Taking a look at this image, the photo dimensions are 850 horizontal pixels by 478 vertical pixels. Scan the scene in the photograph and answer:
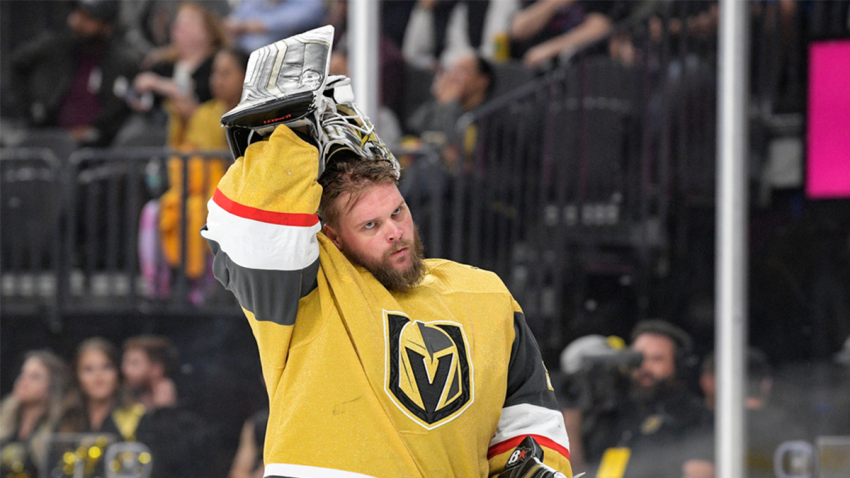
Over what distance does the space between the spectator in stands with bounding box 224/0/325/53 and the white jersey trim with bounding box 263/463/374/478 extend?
2.23 metres

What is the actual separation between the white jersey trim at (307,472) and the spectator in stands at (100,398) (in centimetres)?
223

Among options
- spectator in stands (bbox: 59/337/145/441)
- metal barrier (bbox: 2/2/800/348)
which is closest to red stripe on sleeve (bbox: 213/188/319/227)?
metal barrier (bbox: 2/2/800/348)

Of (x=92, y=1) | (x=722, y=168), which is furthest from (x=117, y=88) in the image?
(x=722, y=168)

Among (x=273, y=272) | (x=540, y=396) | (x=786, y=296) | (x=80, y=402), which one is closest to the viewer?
(x=273, y=272)

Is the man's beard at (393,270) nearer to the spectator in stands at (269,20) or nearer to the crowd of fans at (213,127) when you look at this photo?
the crowd of fans at (213,127)

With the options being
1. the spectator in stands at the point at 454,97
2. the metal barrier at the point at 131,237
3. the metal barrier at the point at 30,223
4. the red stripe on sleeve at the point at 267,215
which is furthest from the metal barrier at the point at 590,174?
the red stripe on sleeve at the point at 267,215

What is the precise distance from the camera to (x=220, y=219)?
1.36 metres

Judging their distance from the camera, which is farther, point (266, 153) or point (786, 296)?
point (786, 296)

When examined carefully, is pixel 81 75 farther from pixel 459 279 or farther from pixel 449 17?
pixel 459 279

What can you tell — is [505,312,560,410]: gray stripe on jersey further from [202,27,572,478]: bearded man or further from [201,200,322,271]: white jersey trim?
[201,200,322,271]: white jersey trim

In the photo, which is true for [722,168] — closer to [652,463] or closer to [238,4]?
[652,463]

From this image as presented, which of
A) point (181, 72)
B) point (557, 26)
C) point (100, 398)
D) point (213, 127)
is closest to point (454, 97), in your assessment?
point (557, 26)

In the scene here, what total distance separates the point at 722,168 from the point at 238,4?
6.22 feet

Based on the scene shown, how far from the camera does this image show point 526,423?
155 centimetres
